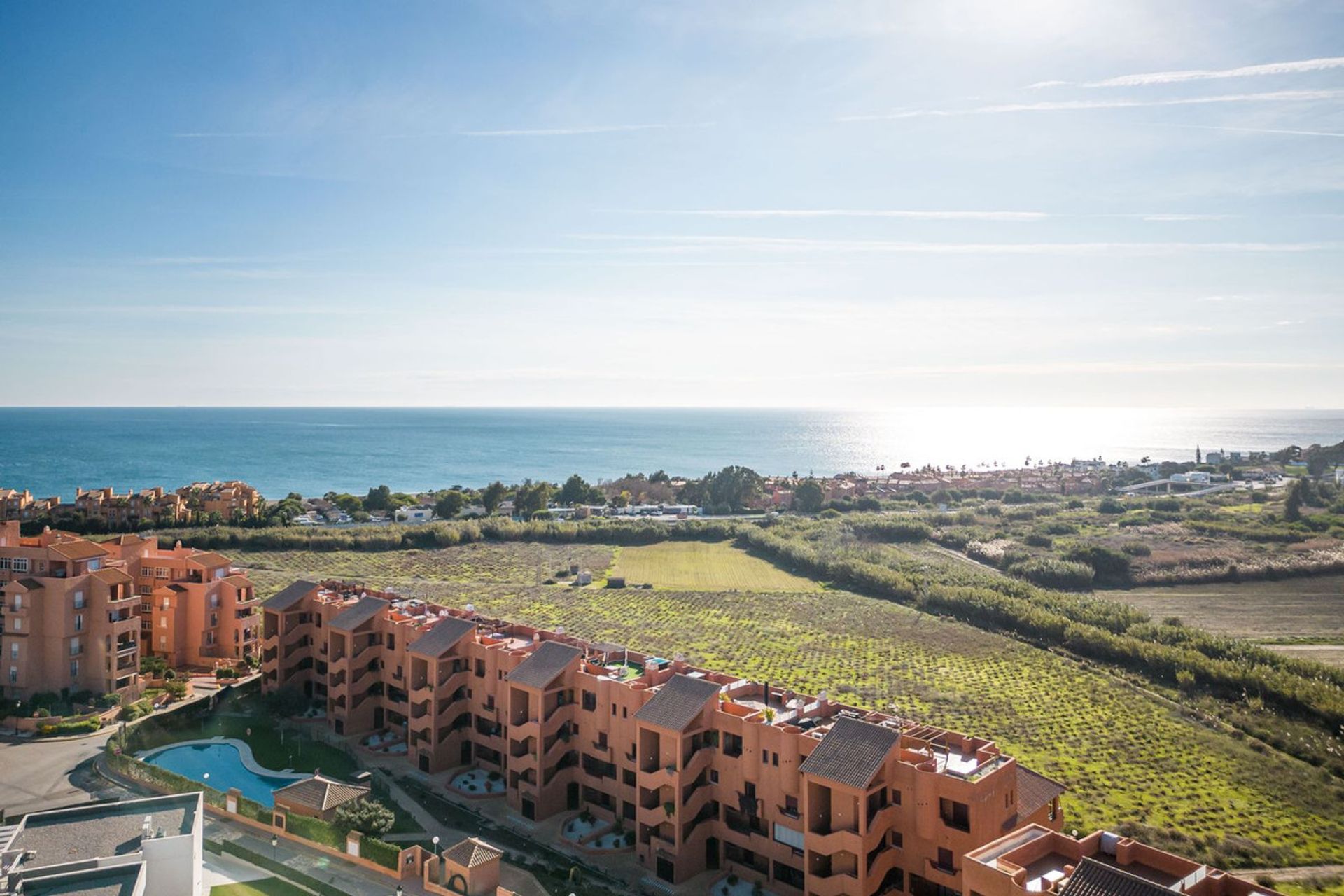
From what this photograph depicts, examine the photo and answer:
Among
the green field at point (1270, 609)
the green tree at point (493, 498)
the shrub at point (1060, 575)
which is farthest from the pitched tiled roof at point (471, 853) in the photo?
the green tree at point (493, 498)

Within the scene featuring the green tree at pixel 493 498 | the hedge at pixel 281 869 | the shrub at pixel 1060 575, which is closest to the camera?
the hedge at pixel 281 869

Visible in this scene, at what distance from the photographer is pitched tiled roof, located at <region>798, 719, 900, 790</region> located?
21.5 metres

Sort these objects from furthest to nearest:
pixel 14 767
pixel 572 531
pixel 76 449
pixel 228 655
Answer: pixel 76 449 < pixel 572 531 < pixel 228 655 < pixel 14 767

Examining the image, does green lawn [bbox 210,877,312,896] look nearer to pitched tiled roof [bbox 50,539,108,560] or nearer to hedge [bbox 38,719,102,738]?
hedge [bbox 38,719,102,738]

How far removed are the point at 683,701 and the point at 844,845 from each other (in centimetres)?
639

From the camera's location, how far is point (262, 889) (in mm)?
23547

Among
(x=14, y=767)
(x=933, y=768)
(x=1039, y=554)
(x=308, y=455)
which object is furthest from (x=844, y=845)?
(x=308, y=455)

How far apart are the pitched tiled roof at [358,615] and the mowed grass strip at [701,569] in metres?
30.7

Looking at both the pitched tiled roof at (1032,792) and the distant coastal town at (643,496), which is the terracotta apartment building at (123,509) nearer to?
the distant coastal town at (643,496)

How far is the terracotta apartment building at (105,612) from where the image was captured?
3578 cm

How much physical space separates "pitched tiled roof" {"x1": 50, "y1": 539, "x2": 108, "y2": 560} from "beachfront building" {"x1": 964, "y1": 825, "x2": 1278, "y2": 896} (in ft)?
127

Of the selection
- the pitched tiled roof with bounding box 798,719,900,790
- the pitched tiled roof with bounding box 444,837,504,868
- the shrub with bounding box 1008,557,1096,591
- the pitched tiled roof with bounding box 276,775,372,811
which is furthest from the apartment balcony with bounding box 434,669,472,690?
the shrub with bounding box 1008,557,1096,591

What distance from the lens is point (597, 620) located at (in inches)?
2063

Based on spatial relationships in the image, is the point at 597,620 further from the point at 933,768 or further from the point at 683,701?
the point at 933,768
